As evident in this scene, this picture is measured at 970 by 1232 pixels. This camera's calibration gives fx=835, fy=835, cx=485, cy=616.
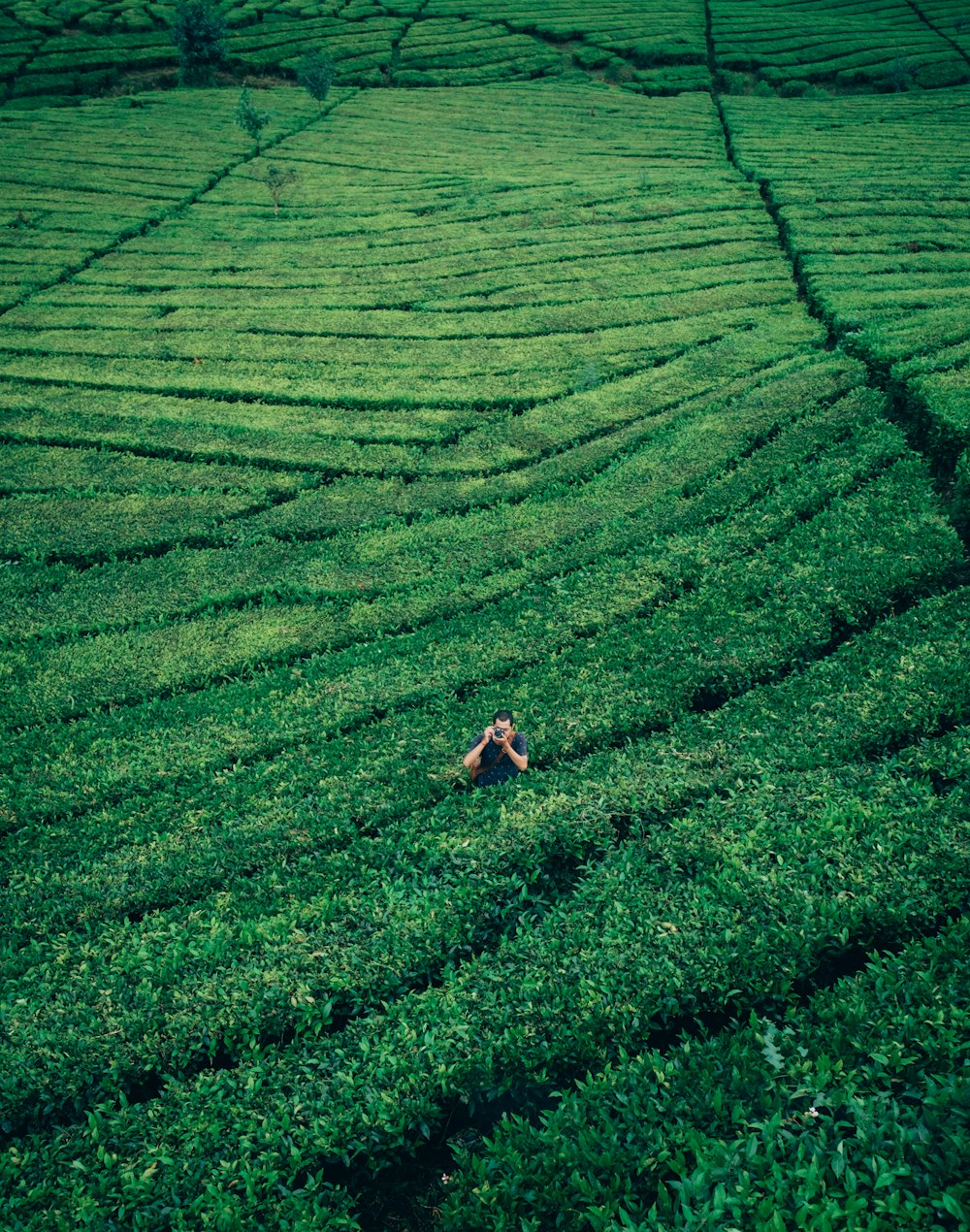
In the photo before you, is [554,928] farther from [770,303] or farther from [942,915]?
[770,303]

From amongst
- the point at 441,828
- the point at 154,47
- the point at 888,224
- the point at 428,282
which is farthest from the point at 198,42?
the point at 441,828

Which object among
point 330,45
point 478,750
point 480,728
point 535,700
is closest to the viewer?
point 478,750

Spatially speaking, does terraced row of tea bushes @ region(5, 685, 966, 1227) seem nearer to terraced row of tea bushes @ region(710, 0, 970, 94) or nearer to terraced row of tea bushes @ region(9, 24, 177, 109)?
terraced row of tea bushes @ region(710, 0, 970, 94)

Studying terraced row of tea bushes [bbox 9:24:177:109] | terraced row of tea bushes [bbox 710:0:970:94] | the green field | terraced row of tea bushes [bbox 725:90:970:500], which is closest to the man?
the green field

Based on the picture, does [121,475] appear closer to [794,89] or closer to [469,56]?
[794,89]

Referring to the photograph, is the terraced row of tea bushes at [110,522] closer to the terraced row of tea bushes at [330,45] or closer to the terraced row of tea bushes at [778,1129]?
the terraced row of tea bushes at [778,1129]

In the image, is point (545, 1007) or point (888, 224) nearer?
point (545, 1007)
